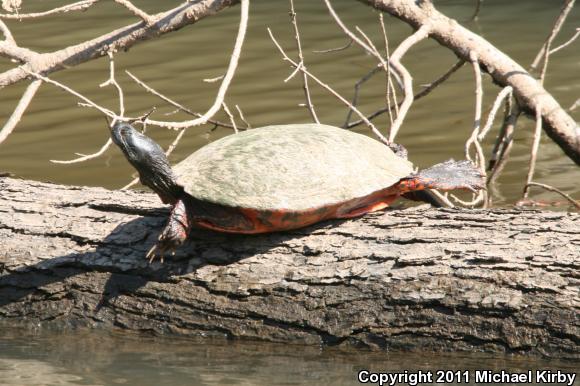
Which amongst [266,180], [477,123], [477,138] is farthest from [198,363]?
[477,123]

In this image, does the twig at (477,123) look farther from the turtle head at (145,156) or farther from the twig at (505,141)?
the turtle head at (145,156)

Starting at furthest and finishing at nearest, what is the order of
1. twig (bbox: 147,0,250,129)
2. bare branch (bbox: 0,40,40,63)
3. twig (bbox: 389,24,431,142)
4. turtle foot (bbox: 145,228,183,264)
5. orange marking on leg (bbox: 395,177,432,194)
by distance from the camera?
bare branch (bbox: 0,40,40,63)
twig (bbox: 389,24,431,142)
orange marking on leg (bbox: 395,177,432,194)
twig (bbox: 147,0,250,129)
turtle foot (bbox: 145,228,183,264)

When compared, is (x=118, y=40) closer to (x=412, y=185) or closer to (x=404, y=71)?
(x=404, y=71)

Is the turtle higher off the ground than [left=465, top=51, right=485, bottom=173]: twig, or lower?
lower

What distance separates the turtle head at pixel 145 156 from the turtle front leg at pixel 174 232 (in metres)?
0.10

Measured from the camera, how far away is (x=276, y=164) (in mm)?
3322

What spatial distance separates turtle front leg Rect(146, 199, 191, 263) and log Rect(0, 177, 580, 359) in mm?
163

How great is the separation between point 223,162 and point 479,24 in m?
6.08

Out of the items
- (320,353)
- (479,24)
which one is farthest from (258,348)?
(479,24)

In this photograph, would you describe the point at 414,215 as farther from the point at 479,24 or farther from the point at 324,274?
the point at 479,24

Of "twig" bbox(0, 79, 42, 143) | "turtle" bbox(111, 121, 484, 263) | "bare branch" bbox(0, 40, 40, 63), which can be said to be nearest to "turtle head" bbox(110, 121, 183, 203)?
"turtle" bbox(111, 121, 484, 263)

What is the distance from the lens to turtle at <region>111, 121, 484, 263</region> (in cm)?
A: 320

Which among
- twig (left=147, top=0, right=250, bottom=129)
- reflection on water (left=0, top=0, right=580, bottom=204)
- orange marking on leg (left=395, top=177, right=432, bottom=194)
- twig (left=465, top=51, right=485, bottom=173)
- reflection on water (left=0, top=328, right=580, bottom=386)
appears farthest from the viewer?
reflection on water (left=0, top=0, right=580, bottom=204)

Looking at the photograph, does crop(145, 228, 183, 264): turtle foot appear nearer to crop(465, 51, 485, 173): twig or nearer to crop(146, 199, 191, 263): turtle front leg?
crop(146, 199, 191, 263): turtle front leg
